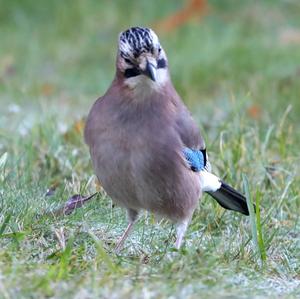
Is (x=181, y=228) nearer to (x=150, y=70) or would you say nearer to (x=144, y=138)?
(x=144, y=138)

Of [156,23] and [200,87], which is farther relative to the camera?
[156,23]

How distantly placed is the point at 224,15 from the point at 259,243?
614 cm

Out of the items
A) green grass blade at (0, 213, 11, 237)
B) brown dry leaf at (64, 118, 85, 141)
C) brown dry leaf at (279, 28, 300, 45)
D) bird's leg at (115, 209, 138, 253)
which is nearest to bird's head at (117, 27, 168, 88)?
bird's leg at (115, 209, 138, 253)

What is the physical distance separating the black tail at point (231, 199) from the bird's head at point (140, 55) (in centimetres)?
88

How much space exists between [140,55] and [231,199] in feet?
3.47

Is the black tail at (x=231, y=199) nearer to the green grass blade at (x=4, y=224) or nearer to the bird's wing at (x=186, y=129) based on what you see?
the bird's wing at (x=186, y=129)

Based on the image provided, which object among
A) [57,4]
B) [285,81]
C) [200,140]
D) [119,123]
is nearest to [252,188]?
[200,140]

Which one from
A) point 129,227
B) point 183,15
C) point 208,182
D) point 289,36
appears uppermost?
point 183,15

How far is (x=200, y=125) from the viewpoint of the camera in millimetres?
6262

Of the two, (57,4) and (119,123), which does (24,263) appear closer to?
(119,123)

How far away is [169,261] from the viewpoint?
3789mm

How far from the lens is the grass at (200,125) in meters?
3.71

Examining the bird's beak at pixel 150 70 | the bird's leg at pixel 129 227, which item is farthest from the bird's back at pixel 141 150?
the bird's beak at pixel 150 70

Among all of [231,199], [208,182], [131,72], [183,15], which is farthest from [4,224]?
[183,15]
